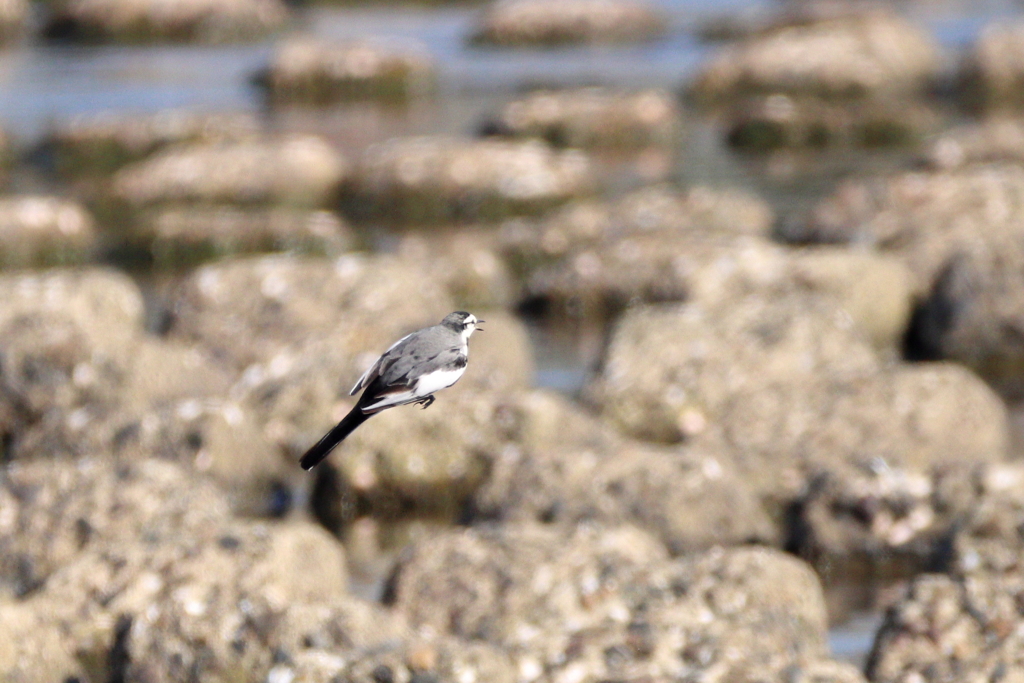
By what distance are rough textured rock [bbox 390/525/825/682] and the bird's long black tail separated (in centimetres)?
533

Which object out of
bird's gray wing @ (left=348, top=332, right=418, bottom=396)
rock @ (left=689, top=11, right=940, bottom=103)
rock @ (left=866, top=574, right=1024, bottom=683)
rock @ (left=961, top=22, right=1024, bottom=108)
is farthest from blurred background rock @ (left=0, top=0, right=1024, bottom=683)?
bird's gray wing @ (left=348, top=332, right=418, bottom=396)

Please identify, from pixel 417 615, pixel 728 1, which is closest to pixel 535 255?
pixel 417 615

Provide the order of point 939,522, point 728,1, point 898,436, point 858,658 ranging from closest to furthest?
point 858,658, point 939,522, point 898,436, point 728,1

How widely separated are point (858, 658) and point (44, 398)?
8.05m

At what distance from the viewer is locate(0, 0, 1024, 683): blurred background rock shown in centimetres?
959

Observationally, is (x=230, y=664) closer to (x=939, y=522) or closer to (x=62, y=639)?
(x=62, y=639)

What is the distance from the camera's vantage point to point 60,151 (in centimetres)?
3362

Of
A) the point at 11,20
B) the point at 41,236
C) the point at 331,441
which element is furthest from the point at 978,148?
the point at 11,20

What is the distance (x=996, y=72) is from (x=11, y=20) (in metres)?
32.1

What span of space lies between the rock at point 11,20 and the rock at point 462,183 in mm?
27234

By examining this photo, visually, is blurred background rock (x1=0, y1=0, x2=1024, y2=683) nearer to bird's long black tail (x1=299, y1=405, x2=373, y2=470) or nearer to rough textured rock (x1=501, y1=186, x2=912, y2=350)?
rough textured rock (x1=501, y1=186, x2=912, y2=350)

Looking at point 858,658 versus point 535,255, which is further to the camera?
point 535,255

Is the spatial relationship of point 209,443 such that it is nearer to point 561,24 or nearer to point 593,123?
point 593,123

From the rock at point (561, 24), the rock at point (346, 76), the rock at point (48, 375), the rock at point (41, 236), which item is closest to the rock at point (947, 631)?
the rock at point (48, 375)
